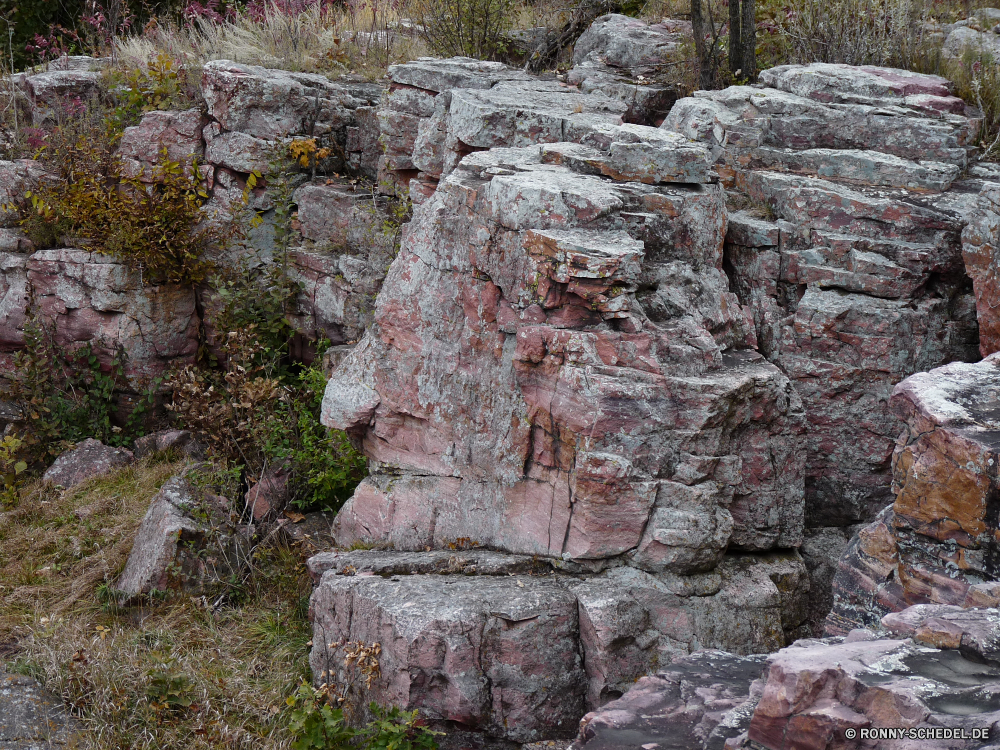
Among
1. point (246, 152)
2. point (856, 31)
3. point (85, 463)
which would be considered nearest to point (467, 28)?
point (246, 152)

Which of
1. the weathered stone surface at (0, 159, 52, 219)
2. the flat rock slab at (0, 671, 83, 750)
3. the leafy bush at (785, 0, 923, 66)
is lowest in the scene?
the flat rock slab at (0, 671, 83, 750)

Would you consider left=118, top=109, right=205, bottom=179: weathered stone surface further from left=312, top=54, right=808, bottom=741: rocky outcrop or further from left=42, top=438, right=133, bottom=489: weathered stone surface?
left=312, top=54, right=808, bottom=741: rocky outcrop

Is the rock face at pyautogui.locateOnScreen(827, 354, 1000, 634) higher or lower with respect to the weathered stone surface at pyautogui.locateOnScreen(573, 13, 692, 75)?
lower

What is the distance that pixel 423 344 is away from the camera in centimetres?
552

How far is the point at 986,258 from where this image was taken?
16.6ft

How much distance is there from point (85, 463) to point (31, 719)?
3.18m

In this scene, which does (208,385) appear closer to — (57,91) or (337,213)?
(337,213)

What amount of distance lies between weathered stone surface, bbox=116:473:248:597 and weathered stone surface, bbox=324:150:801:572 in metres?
1.09

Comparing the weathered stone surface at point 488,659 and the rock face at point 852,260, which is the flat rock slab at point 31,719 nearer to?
the weathered stone surface at point 488,659

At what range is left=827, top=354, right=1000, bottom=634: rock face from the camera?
3438 mm

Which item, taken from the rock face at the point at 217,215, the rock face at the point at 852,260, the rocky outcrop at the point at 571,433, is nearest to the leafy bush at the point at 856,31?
the rock face at the point at 852,260

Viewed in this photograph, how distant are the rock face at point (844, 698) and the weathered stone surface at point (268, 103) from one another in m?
→ 6.71

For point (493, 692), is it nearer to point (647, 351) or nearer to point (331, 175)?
point (647, 351)

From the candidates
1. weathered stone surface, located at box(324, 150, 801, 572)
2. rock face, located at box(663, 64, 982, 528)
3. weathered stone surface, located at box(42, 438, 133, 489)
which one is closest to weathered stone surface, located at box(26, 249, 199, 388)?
weathered stone surface, located at box(42, 438, 133, 489)
